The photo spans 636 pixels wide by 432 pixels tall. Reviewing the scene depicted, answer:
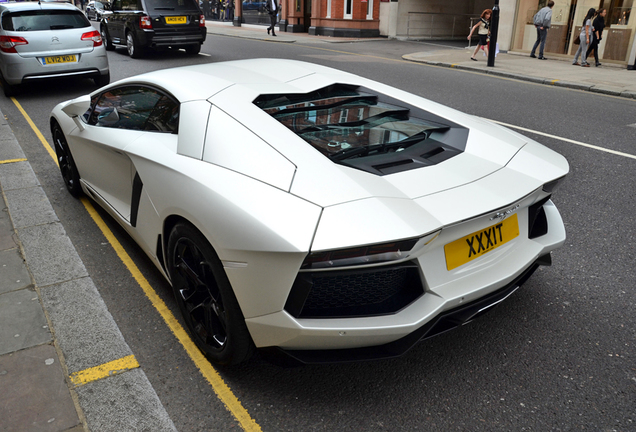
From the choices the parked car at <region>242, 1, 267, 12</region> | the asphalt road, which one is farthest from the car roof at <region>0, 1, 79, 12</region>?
the parked car at <region>242, 1, 267, 12</region>

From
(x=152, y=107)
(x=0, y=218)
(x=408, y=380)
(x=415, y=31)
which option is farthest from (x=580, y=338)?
(x=415, y=31)

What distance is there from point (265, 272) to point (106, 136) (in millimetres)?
2158

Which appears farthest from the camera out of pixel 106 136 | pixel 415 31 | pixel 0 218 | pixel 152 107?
pixel 415 31

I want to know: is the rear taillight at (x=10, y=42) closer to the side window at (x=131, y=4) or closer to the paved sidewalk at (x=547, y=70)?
the side window at (x=131, y=4)

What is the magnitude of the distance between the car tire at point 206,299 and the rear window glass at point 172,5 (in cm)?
1409

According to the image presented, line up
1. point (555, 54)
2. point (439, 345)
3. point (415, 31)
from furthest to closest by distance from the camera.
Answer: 1. point (415, 31)
2. point (555, 54)
3. point (439, 345)

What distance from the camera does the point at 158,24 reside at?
15.0 m

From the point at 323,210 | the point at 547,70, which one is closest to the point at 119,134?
the point at 323,210

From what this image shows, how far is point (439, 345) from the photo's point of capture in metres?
2.92

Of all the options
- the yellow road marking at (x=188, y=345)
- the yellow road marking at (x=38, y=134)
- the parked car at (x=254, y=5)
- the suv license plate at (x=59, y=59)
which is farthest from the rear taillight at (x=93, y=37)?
the parked car at (x=254, y=5)

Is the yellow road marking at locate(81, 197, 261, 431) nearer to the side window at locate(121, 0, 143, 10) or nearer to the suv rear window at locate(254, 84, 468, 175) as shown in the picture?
the suv rear window at locate(254, 84, 468, 175)

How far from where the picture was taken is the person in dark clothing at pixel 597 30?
1511cm

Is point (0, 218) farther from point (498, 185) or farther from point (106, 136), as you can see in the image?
point (498, 185)

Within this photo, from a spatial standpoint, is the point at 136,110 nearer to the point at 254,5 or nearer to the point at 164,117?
the point at 164,117
